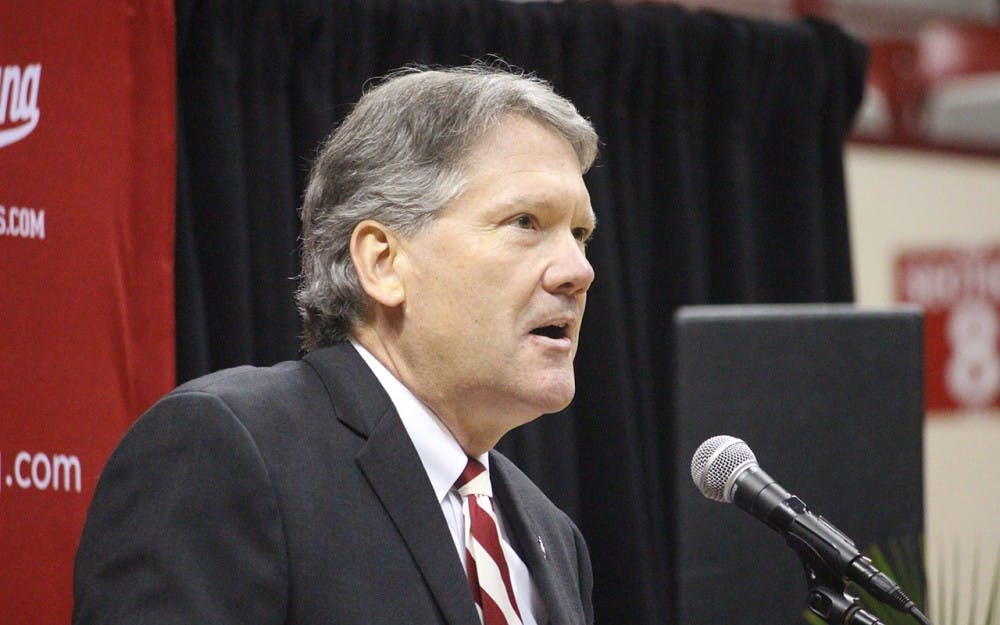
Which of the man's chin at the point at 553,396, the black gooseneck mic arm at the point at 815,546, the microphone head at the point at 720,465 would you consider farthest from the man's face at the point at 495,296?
the black gooseneck mic arm at the point at 815,546

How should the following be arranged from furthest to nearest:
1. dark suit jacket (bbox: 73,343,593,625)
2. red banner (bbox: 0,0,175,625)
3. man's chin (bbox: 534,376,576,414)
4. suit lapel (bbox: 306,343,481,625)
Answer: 1. red banner (bbox: 0,0,175,625)
2. man's chin (bbox: 534,376,576,414)
3. suit lapel (bbox: 306,343,481,625)
4. dark suit jacket (bbox: 73,343,593,625)

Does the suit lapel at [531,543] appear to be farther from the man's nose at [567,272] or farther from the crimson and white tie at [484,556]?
the man's nose at [567,272]

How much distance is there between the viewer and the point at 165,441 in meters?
1.62

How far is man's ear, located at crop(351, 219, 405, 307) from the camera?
192 centimetres

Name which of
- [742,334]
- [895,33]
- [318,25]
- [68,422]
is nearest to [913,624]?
[742,334]

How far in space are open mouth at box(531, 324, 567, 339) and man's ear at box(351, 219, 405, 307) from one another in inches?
8.0

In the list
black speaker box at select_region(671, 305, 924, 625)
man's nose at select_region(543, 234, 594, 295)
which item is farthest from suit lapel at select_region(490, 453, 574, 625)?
black speaker box at select_region(671, 305, 924, 625)

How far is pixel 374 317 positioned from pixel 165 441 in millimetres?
438

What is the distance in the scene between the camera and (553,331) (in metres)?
1.93

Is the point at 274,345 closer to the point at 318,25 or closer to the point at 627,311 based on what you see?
the point at 318,25

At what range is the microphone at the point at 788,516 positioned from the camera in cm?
166

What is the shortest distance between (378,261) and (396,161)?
15 centimetres

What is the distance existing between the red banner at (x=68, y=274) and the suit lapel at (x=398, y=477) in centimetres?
58

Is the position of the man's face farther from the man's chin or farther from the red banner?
the red banner
